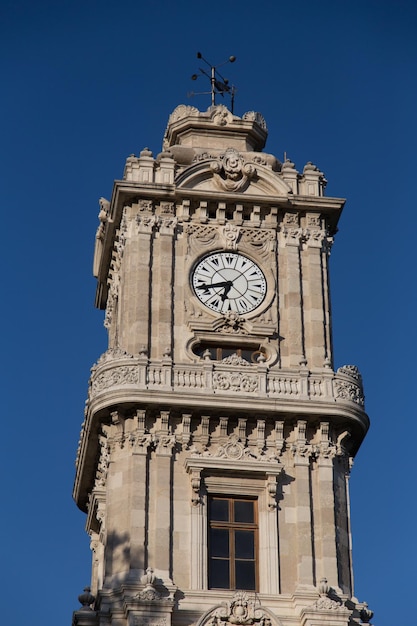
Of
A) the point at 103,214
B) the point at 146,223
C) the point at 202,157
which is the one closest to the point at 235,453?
the point at 146,223

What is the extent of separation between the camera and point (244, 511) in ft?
198

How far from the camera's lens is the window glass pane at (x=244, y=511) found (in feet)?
197

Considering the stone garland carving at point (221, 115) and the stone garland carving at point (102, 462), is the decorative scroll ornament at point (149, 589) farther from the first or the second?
the stone garland carving at point (221, 115)

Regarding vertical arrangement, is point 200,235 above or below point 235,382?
above

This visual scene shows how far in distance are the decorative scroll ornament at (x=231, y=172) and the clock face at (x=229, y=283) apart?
248cm

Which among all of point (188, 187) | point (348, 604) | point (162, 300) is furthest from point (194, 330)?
point (348, 604)

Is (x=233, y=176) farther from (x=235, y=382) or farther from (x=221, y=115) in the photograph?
(x=235, y=382)

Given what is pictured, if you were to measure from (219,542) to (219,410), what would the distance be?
4.07 m

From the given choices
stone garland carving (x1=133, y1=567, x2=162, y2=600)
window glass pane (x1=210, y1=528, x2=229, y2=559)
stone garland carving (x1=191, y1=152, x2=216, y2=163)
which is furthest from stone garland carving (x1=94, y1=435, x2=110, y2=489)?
stone garland carving (x1=191, y1=152, x2=216, y2=163)

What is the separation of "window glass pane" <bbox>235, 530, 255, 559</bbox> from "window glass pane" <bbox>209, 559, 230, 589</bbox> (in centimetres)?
56

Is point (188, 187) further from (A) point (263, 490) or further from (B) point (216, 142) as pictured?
(A) point (263, 490)

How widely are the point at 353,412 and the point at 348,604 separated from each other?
6204 millimetres

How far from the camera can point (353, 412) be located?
61.2 metres

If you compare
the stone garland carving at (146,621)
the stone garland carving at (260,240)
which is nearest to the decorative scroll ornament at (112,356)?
the stone garland carving at (260,240)
